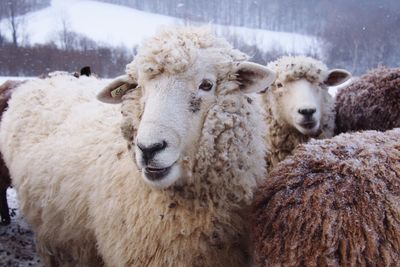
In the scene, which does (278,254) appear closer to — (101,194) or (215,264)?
(215,264)

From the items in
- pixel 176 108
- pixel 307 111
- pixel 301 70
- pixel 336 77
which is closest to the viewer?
pixel 176 108

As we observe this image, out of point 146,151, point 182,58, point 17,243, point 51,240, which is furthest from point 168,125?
point 17,243

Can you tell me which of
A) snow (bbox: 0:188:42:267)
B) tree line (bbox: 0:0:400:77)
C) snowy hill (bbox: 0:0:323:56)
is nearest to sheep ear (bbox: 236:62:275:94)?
tree line (bbox: 0:0:400:77)

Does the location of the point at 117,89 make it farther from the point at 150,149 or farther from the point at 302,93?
the point at 302,93

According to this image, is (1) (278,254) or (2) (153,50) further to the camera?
(2) (153,50)

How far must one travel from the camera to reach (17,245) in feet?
15.5

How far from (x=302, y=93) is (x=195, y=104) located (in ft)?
6.73

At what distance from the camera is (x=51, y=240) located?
336 centimetres

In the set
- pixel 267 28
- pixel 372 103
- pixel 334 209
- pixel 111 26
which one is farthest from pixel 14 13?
pixel 334 209

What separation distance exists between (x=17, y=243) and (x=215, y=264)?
3.49 meters

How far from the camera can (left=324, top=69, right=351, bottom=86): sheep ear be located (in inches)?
164

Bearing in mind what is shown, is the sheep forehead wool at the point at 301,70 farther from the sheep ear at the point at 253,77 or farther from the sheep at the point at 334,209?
the sheep at the point at 334,209

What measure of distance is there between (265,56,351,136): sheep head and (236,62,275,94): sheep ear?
1.52 meters

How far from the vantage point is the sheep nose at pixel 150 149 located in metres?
1.90
